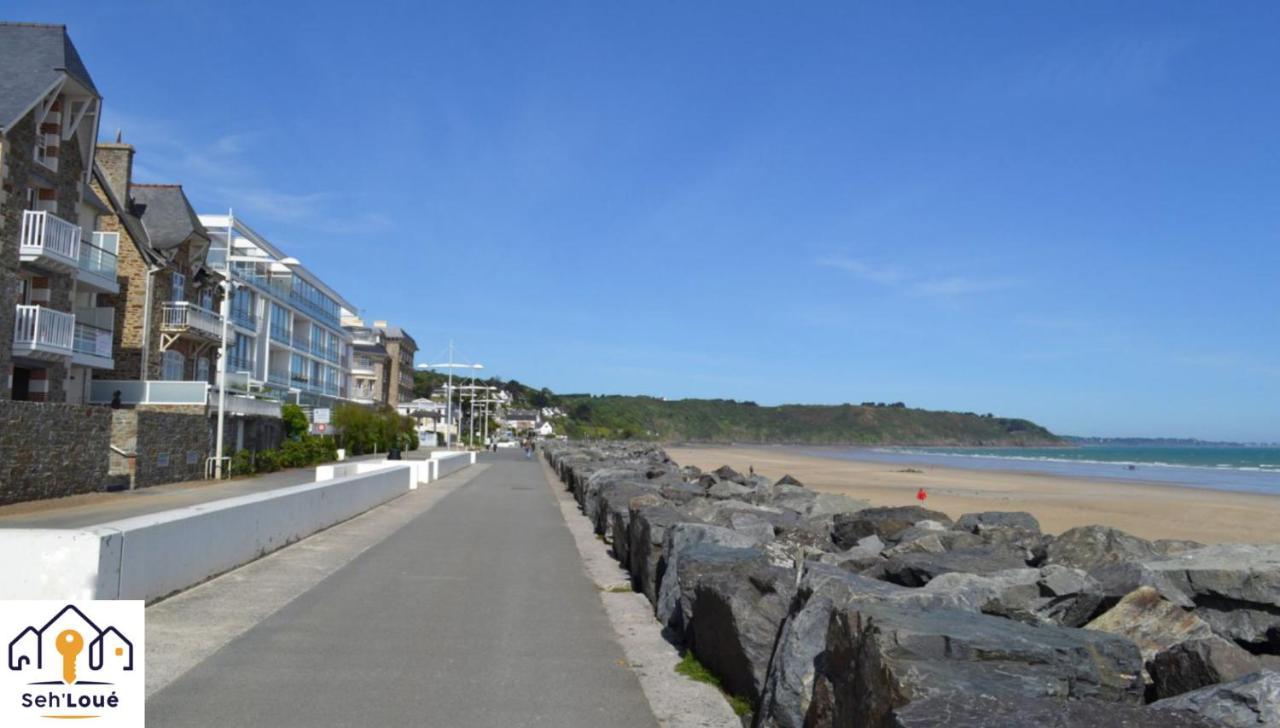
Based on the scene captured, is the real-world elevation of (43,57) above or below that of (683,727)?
above

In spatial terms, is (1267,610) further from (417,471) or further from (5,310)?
(5,310)

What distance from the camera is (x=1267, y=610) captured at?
7.89m

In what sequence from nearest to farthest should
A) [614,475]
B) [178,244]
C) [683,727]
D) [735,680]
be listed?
1. [683,727]
2. [735,680]
3. [614,475]
4. [178,244]

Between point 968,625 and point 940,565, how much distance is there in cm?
452

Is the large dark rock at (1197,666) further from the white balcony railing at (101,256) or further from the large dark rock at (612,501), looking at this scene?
the white balcony railing at (101,256)

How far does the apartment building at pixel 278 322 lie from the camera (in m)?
52.3

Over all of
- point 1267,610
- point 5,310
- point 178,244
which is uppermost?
point 178,244

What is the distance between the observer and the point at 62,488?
81.4 ft

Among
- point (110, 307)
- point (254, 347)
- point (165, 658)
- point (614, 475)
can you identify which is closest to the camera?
point (165, 658)

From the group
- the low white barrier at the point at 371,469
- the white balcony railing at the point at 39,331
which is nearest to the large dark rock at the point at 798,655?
the low white barrier at the point at 371,469

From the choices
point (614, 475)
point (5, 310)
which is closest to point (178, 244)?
point (5, 310)

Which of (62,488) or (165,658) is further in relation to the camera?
(62,488)

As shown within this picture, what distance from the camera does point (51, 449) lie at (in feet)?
79.9

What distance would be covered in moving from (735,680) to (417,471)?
1027 inches
